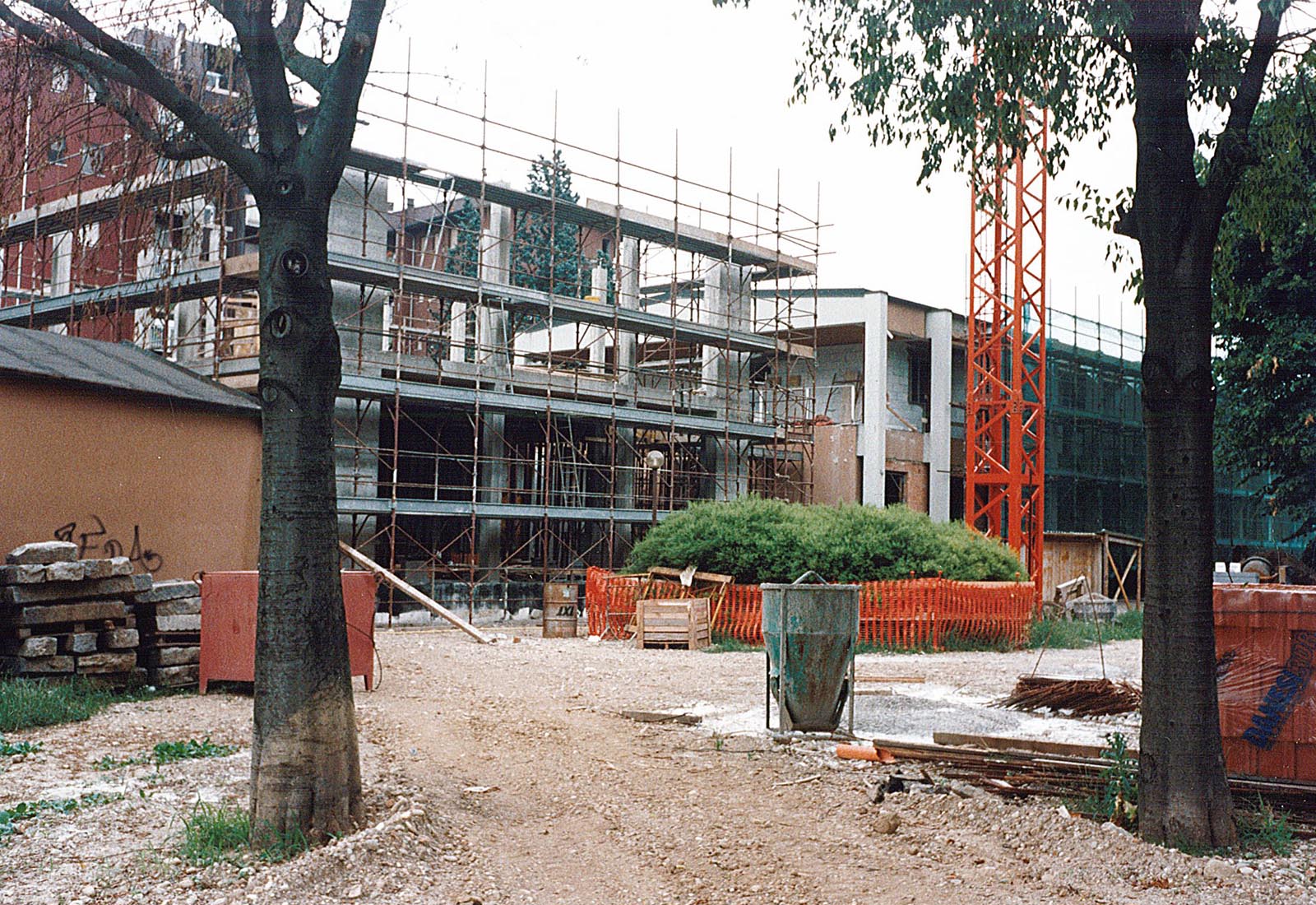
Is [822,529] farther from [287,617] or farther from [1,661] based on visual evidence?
[287,617]

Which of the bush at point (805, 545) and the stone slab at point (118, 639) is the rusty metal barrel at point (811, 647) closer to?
the stone slab at point (118, 639)

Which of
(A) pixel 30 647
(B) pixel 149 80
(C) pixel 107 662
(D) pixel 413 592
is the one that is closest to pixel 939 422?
(D) pixel 413 592

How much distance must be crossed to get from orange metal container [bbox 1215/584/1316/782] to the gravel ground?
1.28 metres

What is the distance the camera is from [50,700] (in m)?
11.1

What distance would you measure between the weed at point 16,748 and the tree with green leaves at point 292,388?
3.75m

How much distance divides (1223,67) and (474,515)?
20974 mm

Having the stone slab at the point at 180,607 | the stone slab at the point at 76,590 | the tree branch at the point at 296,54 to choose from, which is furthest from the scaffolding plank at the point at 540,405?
the tree branch at the point at 296,54

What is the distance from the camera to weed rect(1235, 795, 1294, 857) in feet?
24.3

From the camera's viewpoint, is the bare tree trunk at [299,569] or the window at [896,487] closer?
the bare tree trunk at [299,569]

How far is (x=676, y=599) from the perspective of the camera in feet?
74.1

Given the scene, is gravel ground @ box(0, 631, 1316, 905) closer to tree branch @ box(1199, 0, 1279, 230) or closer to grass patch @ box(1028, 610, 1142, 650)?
tree branch @ box(1199, 0, 1279, 230)

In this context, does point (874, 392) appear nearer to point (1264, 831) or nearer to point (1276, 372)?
point (1276, 372)

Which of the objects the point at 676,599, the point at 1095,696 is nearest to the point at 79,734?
the point at 1095,696

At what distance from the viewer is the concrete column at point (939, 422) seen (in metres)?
39.9
